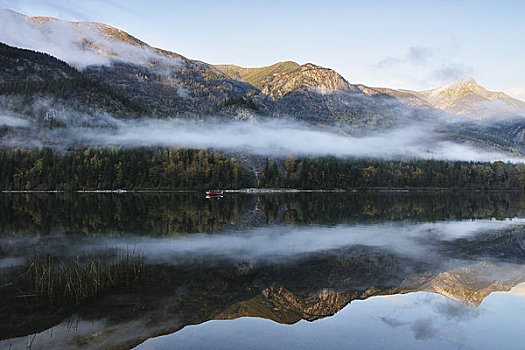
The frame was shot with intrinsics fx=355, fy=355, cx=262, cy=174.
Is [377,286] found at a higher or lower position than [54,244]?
higher

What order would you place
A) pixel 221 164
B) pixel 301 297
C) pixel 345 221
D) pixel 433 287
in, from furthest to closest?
pixel 221 164, pixel 345 221, pixel 433 287, pixel 301 297

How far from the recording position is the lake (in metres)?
14.4

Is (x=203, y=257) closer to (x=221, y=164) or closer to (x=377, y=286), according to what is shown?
(x=377, y=286)

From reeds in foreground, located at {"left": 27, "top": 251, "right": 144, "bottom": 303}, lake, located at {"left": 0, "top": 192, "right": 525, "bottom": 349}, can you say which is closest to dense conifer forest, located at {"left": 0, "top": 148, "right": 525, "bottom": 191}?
lake, located at {"left": 0, "top": 192, "right": 525, "bottom": 349}

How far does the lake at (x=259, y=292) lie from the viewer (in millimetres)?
14406

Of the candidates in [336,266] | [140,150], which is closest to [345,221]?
[336,266]

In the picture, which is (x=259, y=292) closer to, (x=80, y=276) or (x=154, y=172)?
(x=80, y=276)

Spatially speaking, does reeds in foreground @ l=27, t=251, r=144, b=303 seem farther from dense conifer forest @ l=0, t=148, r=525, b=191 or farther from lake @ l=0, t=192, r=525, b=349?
dense conifer forest @ l=0, t=148, r=525, b=191

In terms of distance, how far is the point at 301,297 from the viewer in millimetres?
19359

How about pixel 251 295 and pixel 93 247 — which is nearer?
pixel 251 295

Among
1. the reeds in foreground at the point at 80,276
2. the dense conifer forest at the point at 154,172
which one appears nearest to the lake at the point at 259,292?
the reeds in foreground at the point at 80,276

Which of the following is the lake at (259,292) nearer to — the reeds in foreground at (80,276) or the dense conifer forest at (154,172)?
the reeds in foreground at (80,276)

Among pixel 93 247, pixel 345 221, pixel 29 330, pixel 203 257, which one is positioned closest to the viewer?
pixel 29 330

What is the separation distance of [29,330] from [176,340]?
630cm
